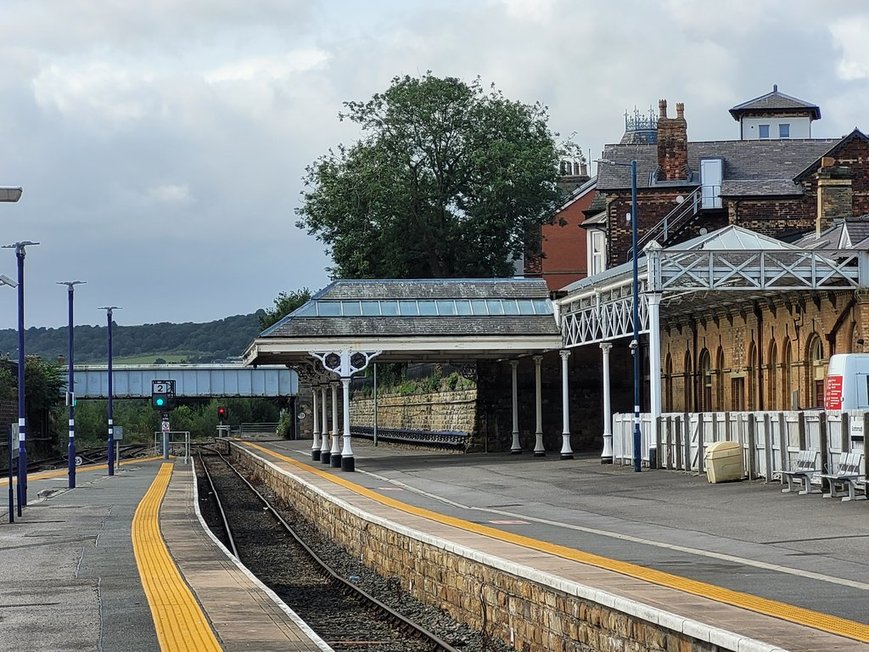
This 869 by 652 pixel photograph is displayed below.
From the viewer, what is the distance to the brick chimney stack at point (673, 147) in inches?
2293

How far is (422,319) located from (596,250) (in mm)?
22048

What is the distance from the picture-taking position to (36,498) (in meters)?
34.1

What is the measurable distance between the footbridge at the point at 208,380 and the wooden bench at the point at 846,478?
79.3 meters

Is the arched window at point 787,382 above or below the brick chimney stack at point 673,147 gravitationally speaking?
below

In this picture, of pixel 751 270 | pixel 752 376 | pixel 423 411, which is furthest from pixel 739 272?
pixel 423 411

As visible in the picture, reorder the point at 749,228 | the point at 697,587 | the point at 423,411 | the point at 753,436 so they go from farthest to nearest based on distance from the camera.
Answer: the point at 423,411
the point at 749,228
the point at 753,436
the point at 697,587

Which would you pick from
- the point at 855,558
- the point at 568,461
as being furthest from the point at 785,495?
the point at 568,461

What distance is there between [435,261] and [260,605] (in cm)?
5478

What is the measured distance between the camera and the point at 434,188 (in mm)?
68438

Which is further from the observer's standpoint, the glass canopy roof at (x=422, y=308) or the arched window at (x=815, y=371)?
the glass canopy roof at (x=422, y=308)

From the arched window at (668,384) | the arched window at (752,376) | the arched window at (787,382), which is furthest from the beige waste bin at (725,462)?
the arched window at (668,384)

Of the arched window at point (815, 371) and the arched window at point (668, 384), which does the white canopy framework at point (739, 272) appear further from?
the arched window at point (668, 384)

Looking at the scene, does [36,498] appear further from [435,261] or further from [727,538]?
[435,261]

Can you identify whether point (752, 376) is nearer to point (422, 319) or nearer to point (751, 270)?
point (751, 270)
